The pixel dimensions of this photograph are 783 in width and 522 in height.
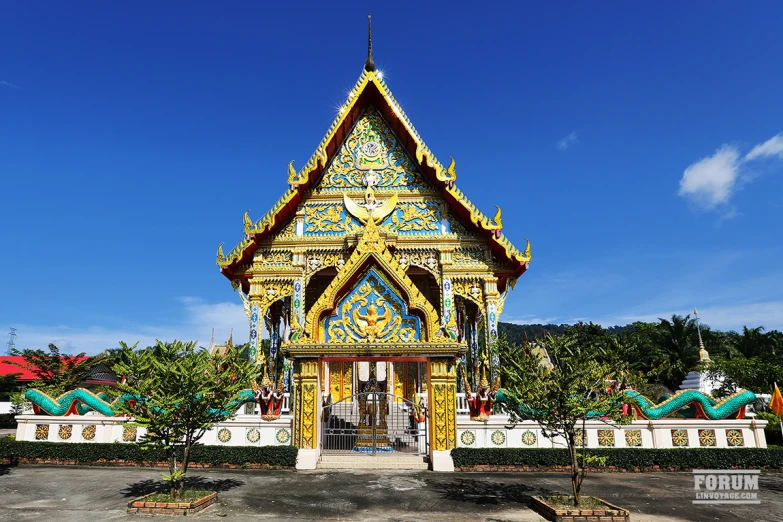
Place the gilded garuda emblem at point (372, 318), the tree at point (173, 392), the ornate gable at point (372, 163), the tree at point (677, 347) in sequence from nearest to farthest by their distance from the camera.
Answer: the tree at point (173, 392) → the gilded garuda emblem at point (372, 318) → the ornate gable at point (372, 163) → the tree at point (677, 347)

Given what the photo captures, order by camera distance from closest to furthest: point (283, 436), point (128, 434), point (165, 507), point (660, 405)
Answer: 1. point (165, 507)
2. point (283, 436)
3. point (660, 405)
4. point (128, 434)

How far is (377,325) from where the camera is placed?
→ 11.1m

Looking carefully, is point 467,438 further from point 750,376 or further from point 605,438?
point 750,376

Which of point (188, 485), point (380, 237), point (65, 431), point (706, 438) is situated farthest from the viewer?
point (380, 237)

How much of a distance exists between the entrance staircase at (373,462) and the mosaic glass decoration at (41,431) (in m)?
7.27

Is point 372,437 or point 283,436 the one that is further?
point 372,437

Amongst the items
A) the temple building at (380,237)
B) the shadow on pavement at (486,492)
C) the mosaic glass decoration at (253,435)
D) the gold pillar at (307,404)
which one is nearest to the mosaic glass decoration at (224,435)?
the mosaic glass decoration at (253,435)

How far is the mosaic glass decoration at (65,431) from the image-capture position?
1279 centimetres

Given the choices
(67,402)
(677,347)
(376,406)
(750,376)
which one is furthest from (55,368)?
(677,347)

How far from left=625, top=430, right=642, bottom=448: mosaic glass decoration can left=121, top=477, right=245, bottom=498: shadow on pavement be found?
8.68 metres

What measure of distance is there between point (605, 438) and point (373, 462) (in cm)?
545

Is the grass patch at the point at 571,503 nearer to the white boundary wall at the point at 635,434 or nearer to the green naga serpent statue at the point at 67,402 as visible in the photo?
the white boundary wall at the point at 635,434

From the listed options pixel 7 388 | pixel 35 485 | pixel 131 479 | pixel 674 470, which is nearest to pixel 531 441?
pixel 674 470

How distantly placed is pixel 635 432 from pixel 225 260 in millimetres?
13719
